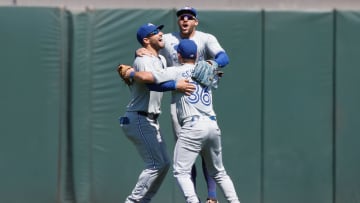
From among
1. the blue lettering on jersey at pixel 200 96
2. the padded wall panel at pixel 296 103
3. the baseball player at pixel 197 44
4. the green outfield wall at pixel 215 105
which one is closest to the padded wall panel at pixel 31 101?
the green outfield wall at pixel 215 105

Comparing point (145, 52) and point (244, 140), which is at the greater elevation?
point (145, 52)

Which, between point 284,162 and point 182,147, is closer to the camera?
point 182,147

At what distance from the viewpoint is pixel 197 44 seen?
8.45m

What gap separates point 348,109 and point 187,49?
353 cm

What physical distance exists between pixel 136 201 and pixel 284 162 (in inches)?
115

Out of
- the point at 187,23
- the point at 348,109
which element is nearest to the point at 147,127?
the point at 187,23

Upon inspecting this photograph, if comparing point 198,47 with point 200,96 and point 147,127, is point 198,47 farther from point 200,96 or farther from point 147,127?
point 147,127

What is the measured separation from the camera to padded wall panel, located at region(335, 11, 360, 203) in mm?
10734

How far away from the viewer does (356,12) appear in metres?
10.8

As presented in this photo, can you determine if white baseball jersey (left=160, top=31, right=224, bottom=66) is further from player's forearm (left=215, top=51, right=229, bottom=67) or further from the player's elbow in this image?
the player's elbow

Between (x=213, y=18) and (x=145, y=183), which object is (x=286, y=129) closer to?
(x=213, y=18)

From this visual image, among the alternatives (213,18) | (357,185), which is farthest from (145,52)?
(357,185)

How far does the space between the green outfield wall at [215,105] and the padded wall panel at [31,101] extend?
11 millimetres

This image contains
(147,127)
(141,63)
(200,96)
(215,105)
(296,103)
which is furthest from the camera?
(296,103)
